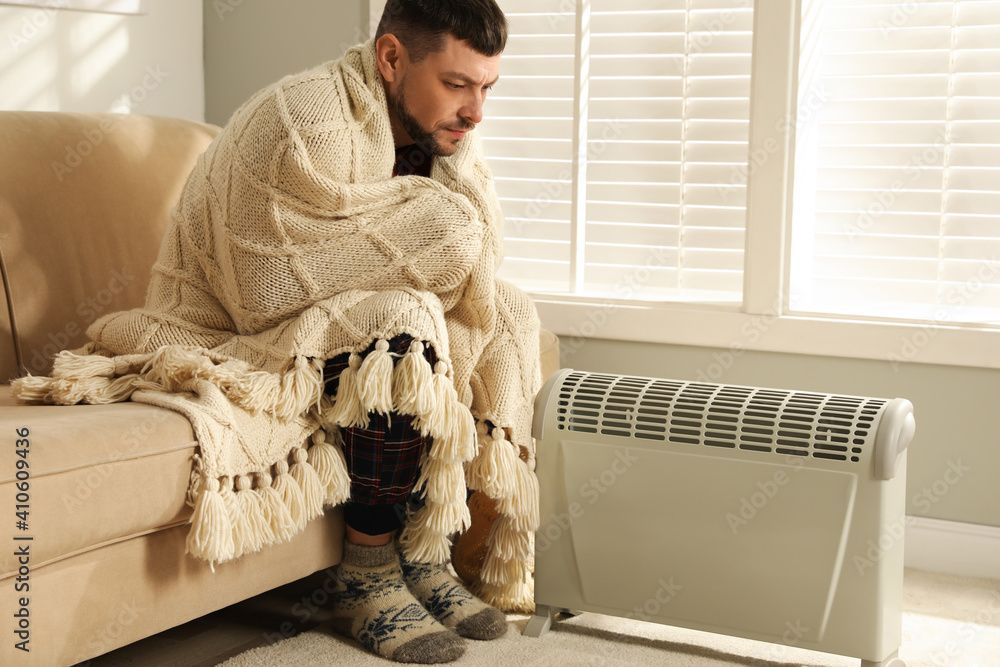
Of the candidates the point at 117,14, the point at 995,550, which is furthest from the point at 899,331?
the point at 117,14

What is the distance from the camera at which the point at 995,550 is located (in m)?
1.98

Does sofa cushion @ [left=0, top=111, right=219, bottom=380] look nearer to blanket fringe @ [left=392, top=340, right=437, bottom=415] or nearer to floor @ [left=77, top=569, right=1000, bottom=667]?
floor @ [left=77, top=569, right=1000, bottom=667]

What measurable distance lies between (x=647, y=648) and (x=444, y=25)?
43.3 inches

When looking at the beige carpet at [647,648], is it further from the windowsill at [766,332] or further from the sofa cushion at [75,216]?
the sofa cushion at [75,216]

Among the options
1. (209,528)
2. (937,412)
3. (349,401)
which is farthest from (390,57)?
(937,412)

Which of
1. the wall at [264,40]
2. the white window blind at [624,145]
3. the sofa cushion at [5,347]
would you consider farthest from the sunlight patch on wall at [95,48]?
the white window blind at [624,145]

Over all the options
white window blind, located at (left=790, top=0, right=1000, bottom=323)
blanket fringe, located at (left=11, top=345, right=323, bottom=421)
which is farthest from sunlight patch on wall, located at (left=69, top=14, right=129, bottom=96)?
white window blind, located at (left=790, top=0, right=1000, bottom=323)

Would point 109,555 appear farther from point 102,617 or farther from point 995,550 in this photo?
point 995,550

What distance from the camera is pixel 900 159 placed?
78.8 inches

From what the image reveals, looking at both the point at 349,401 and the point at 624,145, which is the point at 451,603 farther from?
the point at 624,145

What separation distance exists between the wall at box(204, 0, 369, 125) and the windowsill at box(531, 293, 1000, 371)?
864 mm

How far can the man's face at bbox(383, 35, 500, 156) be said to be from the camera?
166 centimetres

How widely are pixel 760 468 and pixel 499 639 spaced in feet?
1.73

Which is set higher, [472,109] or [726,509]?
[472,109]
